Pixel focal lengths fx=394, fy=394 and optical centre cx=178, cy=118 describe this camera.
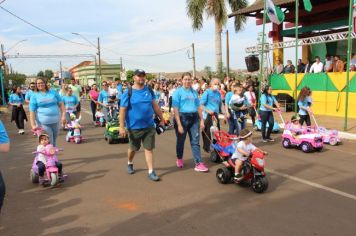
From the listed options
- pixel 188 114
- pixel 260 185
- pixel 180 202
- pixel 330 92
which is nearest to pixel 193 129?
pixel 188 114

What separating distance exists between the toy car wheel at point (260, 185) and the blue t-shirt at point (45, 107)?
4.14m

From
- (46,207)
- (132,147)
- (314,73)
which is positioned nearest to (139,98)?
(132,147)

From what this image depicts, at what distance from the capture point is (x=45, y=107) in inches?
304

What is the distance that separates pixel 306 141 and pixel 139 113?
457cm

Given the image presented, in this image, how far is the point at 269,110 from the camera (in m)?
10.8

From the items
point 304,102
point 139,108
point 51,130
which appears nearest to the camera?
point 139,108

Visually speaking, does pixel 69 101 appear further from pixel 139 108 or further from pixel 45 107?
pixel 139 108

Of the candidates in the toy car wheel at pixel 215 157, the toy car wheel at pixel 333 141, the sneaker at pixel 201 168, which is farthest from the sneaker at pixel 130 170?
the toy car wheel at pixel 333 141

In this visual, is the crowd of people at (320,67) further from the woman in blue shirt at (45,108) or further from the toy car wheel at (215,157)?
the woman in blue shirt at (45,108)

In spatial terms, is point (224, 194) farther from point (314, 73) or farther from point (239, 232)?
point (314, 73)

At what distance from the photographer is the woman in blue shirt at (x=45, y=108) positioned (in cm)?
767

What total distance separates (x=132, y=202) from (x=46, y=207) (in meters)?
1.22

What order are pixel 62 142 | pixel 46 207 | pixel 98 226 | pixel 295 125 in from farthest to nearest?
pixel 62 142
pixel 295 125
pixel 46 207
pixel 98 226

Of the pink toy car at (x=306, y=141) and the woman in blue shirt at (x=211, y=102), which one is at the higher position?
the woman in blue shirt at (x=211, y=102)
